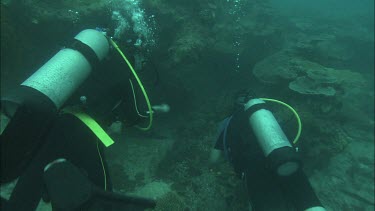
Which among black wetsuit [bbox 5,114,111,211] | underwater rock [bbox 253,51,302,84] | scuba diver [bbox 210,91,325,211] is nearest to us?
black wetsuit [bbox 5,114,111,211]

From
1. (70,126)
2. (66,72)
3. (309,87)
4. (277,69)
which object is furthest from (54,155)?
(277,69)

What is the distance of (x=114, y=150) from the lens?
5.88 m

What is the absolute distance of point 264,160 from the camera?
3.74 meters

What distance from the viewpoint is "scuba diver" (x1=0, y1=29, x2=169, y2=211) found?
2.46m

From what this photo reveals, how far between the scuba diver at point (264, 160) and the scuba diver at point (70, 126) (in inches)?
45.1

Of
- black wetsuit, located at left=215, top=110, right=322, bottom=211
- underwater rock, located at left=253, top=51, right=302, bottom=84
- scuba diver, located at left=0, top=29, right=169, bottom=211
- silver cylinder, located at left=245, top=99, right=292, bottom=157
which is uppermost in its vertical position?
scuba diver, located at left=0, top=29, right=169, bottom=211

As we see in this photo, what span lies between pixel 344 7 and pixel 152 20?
86.8 feet

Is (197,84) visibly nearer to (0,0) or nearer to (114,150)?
(114,150)

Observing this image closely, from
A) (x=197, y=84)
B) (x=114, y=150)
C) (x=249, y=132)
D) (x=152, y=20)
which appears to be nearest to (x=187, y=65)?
(x=197, y=84)

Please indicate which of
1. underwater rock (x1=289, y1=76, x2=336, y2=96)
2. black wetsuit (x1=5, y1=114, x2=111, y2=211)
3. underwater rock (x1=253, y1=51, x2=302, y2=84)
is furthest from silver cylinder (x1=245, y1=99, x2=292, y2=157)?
underwater rock (x1=253, y1=51, x2=302, y2=84)

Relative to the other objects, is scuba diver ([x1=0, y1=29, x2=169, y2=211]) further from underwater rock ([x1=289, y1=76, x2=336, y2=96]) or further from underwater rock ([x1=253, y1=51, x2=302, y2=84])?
underwater rock ([x1=253, y1=51, x2=302, y2=84])

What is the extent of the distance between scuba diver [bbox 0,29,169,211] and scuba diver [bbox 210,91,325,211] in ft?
3.76

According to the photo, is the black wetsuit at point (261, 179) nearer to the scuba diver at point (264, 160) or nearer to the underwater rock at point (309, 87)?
the scuba diver at point (264, 160)

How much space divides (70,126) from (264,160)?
2316 mm
